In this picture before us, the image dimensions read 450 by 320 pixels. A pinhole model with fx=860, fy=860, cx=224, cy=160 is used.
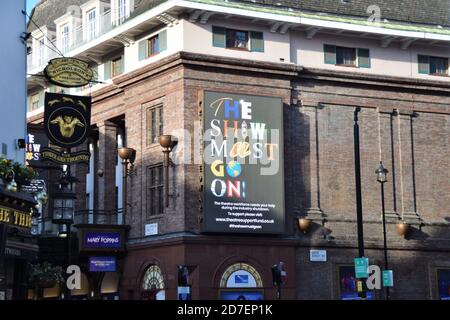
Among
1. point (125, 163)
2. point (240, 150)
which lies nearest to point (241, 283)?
point (240, 150)

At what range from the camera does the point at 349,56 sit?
149 ft

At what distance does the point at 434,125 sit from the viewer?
46.4m

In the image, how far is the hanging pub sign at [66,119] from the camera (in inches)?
1325

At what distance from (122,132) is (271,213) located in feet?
38.1

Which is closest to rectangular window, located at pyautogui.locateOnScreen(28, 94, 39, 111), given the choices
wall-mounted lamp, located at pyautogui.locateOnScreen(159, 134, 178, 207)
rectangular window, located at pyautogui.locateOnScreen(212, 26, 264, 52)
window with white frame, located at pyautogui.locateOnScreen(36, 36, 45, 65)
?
window with white frame, located at pyautogui.locateOnScreen(36, 36, 45, 65)

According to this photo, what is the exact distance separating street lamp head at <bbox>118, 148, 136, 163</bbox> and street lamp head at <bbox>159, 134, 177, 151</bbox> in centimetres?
318

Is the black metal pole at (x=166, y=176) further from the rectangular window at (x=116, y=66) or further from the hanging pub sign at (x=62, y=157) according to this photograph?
the rectangular window at (x=116, y=66)

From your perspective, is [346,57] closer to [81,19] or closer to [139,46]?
[139,46]

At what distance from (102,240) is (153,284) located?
3672 millimetres

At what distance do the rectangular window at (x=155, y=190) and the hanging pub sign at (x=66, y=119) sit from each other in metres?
8.07

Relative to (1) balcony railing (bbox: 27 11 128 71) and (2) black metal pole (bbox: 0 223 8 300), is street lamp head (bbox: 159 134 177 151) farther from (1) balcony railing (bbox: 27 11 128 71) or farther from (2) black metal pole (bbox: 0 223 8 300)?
(2) black metal pole (bbox: 0 223 8 300)

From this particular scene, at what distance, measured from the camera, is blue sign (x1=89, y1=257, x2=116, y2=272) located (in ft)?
139

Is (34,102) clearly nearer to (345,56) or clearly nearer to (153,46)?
(153,46)

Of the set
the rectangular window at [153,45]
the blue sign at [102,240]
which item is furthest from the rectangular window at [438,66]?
the blue sign at [102,240]
